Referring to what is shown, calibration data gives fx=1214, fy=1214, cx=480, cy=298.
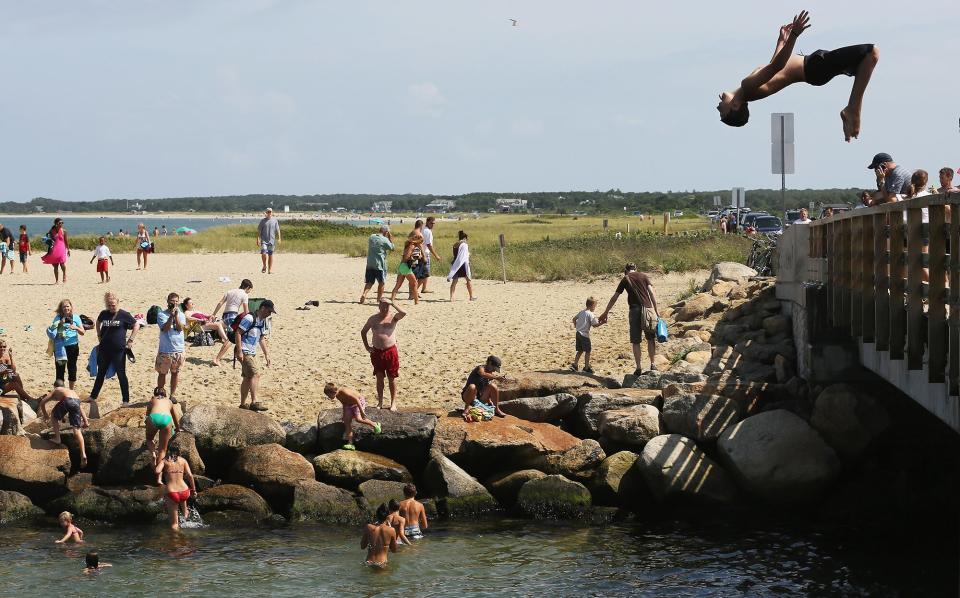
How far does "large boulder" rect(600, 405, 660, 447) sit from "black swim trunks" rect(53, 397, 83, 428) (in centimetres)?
716

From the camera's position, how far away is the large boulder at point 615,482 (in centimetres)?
1579

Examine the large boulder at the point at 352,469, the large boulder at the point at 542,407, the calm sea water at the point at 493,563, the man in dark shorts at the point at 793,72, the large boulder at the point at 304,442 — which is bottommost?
the calm sea water at the point at 493,563

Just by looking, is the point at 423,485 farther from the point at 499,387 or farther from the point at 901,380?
the point at 901,380

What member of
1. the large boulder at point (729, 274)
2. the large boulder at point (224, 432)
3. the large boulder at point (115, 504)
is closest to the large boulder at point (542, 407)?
the large boulder at point (224, 432)

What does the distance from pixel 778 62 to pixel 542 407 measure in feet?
32.5

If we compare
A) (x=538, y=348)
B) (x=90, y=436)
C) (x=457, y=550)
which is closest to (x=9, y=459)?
(x=90, y=436)

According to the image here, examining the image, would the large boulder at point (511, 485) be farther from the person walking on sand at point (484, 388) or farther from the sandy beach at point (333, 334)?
the sandy beach at point (333, 334)

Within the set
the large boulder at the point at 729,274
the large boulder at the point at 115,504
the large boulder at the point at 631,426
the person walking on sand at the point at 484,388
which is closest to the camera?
the large boulder at the point at 115,504

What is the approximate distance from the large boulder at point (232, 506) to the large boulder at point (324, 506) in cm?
43

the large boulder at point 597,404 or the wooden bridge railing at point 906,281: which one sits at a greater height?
the wooden bridge railing at point 906,281

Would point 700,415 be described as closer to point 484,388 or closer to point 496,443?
point 496,443

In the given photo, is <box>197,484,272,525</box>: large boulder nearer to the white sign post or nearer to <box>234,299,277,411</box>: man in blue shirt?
<box>234,299,277,411</box>: man in blue shirt

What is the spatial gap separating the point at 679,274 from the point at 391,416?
17724mm

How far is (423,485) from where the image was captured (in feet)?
53.4
